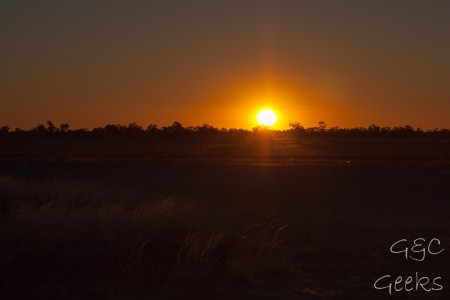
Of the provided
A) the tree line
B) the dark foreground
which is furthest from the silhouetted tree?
the dark foreground

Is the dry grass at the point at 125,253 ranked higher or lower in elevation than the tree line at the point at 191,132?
lower

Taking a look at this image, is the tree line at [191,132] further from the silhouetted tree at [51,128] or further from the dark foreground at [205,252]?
the dark foreground at [205,252]

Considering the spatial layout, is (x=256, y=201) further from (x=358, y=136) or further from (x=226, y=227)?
(x=358, y=136)

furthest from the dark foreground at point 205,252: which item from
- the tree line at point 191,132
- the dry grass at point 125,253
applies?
the tree line at point 191,132

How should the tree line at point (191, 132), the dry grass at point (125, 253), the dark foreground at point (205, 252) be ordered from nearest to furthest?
the dark foreground at point (205, 252) < the dry grass at point (125, 253) < the tree line at point (191, 132)

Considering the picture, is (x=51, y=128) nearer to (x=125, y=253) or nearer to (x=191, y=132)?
(x=191, y=132)

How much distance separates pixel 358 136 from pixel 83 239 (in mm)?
140928

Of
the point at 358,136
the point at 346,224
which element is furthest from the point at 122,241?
the point at 358,136

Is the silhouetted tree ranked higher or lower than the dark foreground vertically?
higher

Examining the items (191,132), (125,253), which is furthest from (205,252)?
(191,132)

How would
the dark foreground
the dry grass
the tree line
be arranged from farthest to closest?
1. the tree line
2. the dry grass
3. the dark foreground

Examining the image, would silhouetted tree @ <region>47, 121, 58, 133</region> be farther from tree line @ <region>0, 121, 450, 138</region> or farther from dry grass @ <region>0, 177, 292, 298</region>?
dry grass @ <region>0, 177, 292, 298</region>

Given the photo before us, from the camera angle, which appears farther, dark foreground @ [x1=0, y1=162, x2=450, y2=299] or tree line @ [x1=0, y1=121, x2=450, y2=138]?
tree line @ [x1=0, y1=121, x2=450, y2=138]

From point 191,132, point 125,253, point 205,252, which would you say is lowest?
point 125,253
